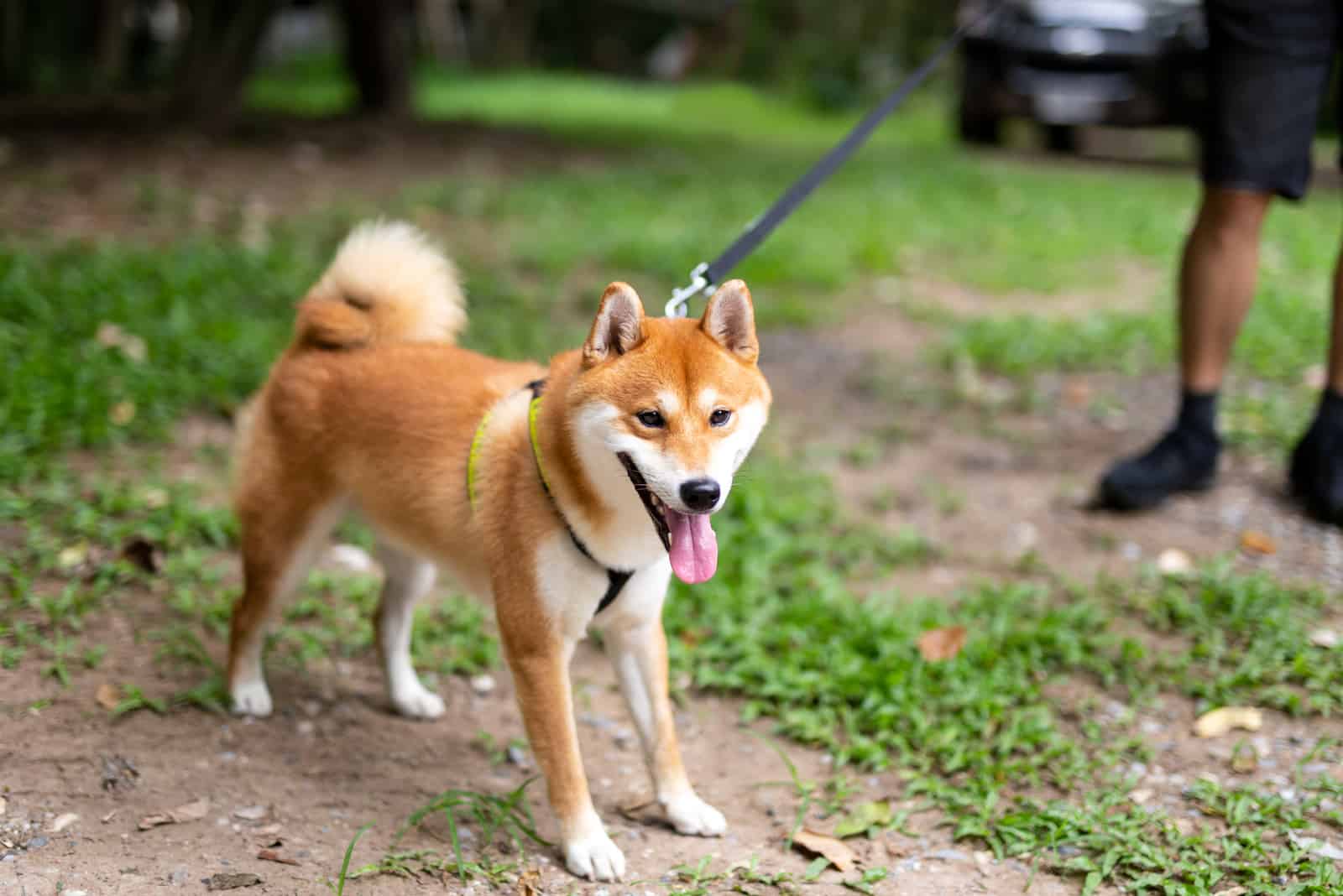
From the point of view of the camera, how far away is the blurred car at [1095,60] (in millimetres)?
Result: 10344

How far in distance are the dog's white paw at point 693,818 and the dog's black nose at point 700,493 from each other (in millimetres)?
898

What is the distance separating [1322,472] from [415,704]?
124 inches

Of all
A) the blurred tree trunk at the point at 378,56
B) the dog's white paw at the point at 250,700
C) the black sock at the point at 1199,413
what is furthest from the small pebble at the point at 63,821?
the blurred tree trunk at the point at 378,56

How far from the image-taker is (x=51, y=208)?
670 cm

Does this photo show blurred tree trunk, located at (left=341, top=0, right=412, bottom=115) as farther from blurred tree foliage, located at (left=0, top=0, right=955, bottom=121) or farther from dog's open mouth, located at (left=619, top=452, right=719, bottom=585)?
dog's open mouth, located at (left=619, top=452, right=719, bottom=585)

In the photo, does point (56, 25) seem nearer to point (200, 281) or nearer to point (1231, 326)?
point (200, 281)

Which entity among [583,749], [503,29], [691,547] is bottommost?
[583,749]

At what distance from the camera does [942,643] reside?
354 cm

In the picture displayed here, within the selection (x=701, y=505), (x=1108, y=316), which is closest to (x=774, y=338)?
(x=1108, y=316)

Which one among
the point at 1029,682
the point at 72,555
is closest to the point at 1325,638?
the point at 1029,682

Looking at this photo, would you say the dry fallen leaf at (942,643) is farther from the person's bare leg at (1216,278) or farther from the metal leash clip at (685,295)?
the person's bare leg at (1216,278)

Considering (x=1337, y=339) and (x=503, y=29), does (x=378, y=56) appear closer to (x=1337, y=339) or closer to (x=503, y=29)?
(x=1337, y=339)

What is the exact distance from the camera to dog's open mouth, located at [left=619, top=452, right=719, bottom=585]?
2.35m

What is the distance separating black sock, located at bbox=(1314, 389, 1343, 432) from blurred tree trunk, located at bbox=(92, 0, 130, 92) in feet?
40.0
